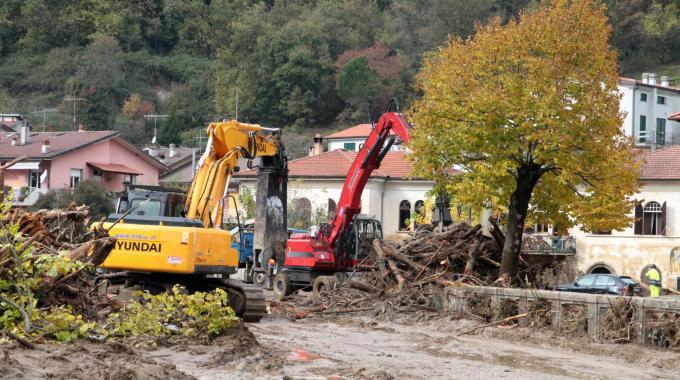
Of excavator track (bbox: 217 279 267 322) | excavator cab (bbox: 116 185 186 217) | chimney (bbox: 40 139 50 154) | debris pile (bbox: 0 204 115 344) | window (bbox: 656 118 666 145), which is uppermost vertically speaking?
window (bbox: 656 118 666 145)

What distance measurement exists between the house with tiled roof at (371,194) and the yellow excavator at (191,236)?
3363cm

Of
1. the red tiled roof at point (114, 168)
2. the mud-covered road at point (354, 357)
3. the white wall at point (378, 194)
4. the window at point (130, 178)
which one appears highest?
the red tiled roof at point (114, 168)

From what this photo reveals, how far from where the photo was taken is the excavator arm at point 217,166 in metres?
24.3

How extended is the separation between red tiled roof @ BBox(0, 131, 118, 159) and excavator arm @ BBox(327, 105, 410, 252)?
3944cm

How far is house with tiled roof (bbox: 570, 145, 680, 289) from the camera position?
51.4 m

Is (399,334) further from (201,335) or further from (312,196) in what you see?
(312,196)

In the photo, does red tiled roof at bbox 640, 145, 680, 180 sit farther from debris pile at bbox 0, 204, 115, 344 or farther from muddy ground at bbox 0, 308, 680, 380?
debris pile at bbox 0, 204, 115, 344

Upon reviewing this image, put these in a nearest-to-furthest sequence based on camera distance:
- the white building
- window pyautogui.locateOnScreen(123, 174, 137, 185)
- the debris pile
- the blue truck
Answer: the debris pile → the blue truck → window pyautogui.locateOnScreen(123, 174, 137, 185) → the white building

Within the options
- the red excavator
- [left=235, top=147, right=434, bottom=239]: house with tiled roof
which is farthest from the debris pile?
[left=235, top=147, right=434, bottom=239]: house with tiled roof

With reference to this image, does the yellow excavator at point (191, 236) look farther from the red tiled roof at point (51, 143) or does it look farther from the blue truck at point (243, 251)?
the red tiled roof at point (51, 143)

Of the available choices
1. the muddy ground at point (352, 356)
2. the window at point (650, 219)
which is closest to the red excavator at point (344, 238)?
the muddy ground at point (352, 356)

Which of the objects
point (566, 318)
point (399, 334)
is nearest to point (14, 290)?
point (399, 334)

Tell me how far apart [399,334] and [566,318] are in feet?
11.5

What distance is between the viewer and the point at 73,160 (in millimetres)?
70438
